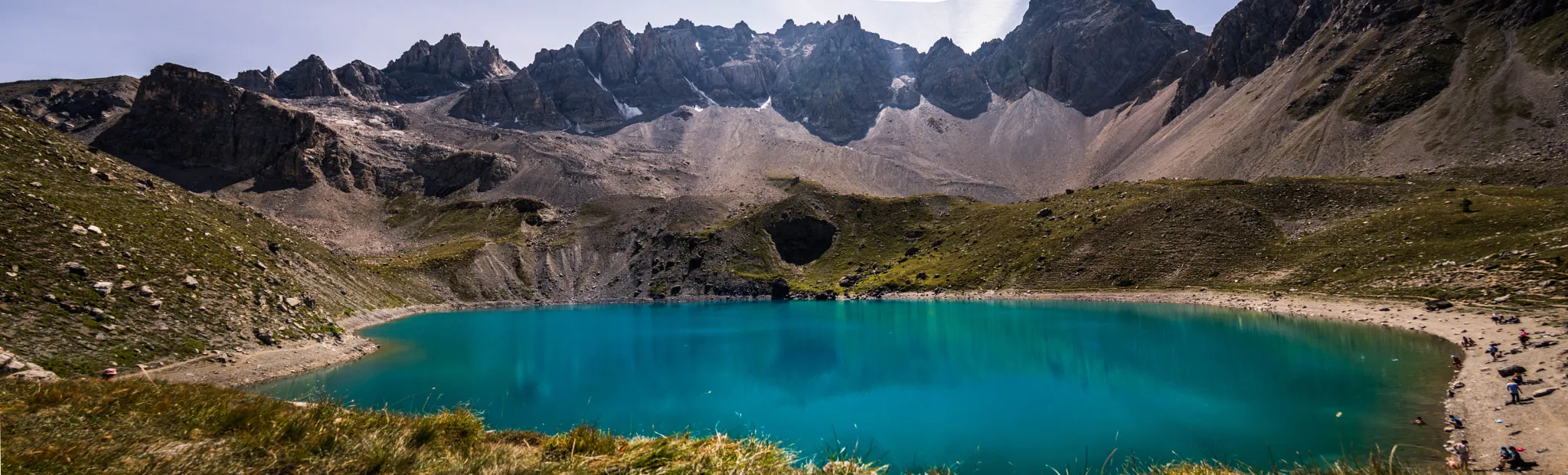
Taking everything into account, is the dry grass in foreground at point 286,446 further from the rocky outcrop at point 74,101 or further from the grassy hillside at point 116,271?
the rocky outcrop at point 74,101

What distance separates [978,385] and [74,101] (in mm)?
269088

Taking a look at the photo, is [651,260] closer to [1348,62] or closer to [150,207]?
[150,207]

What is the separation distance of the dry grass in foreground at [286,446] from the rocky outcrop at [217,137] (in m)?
186

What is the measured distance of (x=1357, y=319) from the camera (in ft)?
143

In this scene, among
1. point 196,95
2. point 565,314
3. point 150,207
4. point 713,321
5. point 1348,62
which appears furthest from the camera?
point 196,95

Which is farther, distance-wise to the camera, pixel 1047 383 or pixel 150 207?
pixel 150 207

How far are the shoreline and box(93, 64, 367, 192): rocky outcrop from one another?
123732 millimetres

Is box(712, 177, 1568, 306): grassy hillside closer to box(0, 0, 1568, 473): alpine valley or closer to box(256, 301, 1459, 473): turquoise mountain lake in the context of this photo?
box(0, 0, 1568, 473): alpine valley

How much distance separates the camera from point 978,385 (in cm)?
3278

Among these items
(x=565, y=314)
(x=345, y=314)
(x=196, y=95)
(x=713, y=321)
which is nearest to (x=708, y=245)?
(x=565, y=314)

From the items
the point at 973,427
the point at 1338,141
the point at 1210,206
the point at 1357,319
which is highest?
the point at 1338,141

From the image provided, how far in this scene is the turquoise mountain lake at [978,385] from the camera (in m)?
21.9

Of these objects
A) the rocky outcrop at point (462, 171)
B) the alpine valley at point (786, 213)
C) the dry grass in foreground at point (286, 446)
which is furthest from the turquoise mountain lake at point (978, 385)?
the rocky outcrop at point (462, 171)

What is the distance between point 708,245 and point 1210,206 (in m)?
82.7
